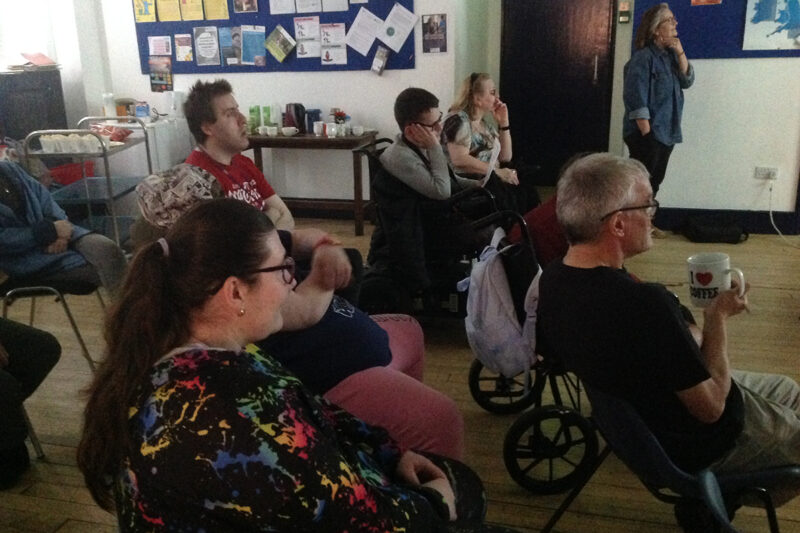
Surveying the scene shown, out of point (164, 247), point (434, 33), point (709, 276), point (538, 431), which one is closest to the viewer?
point (164, 247)

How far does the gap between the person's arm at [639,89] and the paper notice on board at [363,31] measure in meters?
1.81

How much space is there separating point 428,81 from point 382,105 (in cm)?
40

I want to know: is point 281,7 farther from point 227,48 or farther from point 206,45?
point 206,45

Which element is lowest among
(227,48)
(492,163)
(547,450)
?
(547,450)

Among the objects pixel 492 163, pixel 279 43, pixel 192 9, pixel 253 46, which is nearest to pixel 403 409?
pixel 492 163

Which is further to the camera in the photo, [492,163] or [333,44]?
[333,44]

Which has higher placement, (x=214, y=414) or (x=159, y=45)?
(x=159, y=45)

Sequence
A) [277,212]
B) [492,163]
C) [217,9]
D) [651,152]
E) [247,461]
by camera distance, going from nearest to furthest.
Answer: [247,461]
[277,212]
[492,163]
[651,152]
[217,9]

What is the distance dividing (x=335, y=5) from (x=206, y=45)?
111 centimetres

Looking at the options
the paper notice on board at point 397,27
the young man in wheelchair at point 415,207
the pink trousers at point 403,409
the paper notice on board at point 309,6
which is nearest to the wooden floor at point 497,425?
the young man in wheelchair at point 415,207

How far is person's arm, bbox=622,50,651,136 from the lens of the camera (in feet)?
14.7

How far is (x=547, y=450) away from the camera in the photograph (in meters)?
2.17

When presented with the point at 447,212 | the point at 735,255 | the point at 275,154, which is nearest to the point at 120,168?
the point at 275,154

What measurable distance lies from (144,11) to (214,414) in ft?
17.6
